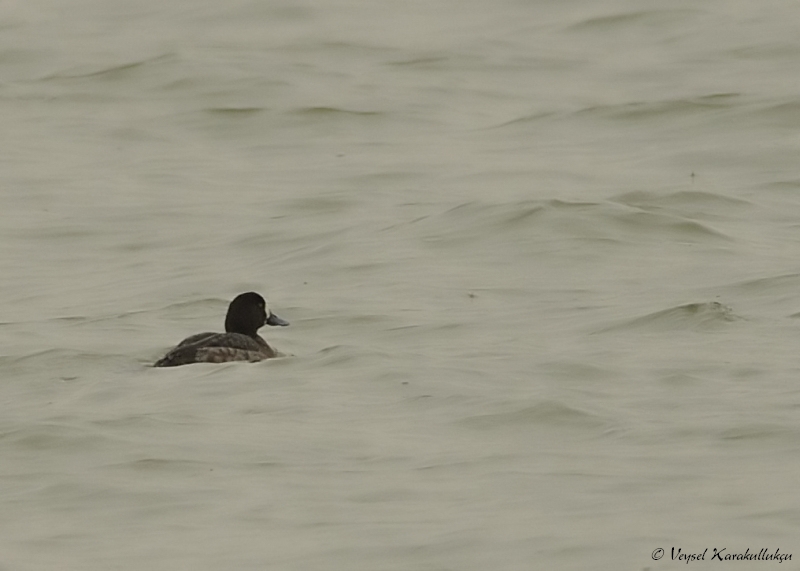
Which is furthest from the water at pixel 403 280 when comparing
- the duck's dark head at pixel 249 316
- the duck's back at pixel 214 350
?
the duck's dark head at pixel 249 316

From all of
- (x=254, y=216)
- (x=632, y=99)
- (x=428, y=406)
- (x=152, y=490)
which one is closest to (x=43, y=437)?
(x=152, y=490)

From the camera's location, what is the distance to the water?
7.96 m

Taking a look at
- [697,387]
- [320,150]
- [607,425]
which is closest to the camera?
[607,425]

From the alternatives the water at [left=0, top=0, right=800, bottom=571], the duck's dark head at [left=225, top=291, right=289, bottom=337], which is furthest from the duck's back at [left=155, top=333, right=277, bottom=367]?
the duck's dark head at [left=225, top=291, right=289, bottom=337]

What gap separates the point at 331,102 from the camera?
1944cm

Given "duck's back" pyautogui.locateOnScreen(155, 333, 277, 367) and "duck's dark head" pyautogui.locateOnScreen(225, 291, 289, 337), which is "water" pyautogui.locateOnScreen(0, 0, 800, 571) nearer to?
"duck's back" pyautogui.locateOnScreen(155, 333, 277, 367)

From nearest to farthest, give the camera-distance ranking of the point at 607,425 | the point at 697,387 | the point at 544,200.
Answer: the point at 607,425 < the point at 697,387 < the point at 544,200

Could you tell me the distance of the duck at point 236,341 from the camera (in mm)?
10891

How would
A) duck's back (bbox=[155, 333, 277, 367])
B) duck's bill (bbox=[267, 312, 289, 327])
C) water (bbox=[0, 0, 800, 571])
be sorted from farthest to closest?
duck's bill (bbox=[267, 312, 289, 327]), duck's back (bbox=[155, 333, 277, 367]), water (bbox=[0, 0, 800, 571])

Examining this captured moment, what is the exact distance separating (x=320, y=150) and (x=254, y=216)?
8.75ft

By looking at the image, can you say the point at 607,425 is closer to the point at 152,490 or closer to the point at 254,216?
the point at 152,490

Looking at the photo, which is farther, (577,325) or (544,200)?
(544,200)

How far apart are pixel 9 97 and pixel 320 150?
3824 millimetres

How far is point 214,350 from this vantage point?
10984mm
